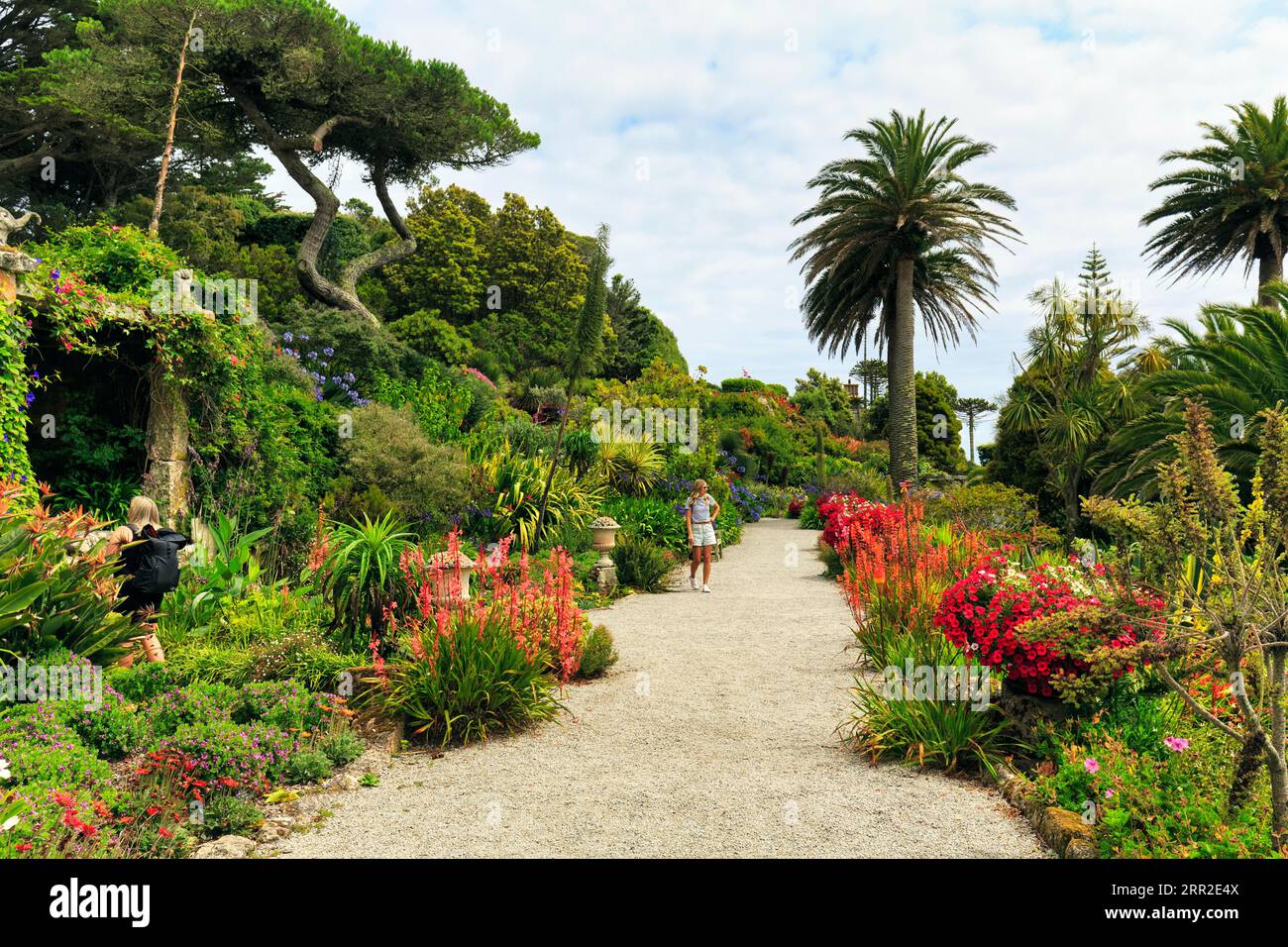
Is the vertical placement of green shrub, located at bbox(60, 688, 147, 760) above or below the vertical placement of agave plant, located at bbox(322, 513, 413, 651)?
below

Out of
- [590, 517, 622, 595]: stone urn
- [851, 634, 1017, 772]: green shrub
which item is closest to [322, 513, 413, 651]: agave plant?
[851, 634, 1017, 772]: green shrub

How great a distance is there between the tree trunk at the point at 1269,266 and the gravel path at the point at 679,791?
751 inches

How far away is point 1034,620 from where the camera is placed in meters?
4.14

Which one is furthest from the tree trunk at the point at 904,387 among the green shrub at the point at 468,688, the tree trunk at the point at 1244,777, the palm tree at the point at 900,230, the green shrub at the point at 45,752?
the green shrub at the point at 45,752

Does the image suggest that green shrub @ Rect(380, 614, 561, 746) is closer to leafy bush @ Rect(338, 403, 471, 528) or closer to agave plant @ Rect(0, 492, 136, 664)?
agave plant @ Rect(0, 492, 136, 664)

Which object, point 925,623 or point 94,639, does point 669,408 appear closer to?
point 925,623

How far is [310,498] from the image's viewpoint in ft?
34.7

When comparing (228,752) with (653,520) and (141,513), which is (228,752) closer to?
(141,513)

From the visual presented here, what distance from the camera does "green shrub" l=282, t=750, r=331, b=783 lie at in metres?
4.22

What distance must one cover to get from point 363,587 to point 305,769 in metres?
1.93

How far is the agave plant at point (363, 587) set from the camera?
234 inches

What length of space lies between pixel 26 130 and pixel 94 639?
22.2 metres

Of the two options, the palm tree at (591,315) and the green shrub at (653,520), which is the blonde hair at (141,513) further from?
the green shrub at (653,520)

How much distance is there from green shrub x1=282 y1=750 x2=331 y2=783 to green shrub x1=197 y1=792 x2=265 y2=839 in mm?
483
